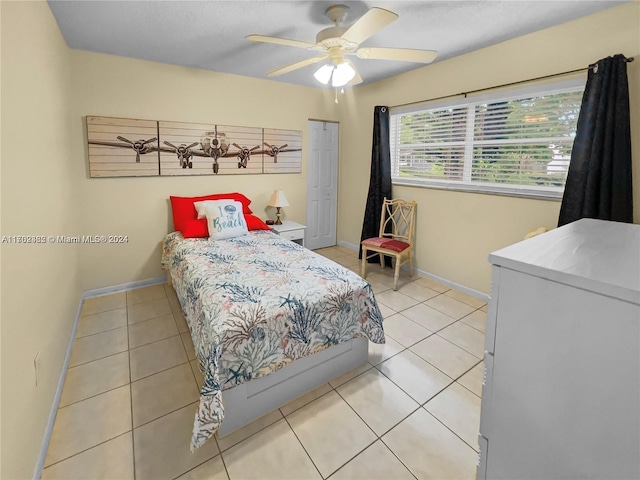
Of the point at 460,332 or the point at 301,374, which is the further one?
the point at 460,332

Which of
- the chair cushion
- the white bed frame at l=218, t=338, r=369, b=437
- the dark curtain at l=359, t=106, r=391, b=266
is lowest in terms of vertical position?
the white bed frame at l=218, t=338, r=369, b=437

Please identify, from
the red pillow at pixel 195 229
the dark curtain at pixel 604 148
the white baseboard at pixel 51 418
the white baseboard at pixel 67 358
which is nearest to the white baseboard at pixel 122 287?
the white baseboard at pixel 67 358

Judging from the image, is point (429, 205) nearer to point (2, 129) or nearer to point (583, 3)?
point (583, 3)

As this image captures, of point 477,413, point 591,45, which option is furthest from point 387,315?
point 591,45

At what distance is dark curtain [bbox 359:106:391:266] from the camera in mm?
4008

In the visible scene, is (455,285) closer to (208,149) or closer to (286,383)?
(286,383)

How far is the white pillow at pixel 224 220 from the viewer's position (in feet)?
10.4

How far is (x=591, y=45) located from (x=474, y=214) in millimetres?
1549

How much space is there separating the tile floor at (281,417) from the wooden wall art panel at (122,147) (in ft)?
4.97

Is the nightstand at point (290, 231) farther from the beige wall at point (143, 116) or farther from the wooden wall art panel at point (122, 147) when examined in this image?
the wooden wall art panel at point (122, 147)

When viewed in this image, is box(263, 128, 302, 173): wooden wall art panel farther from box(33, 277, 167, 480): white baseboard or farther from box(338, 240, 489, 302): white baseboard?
box(338, 240, 489, 302): white baseboard

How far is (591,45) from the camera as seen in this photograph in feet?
7.72

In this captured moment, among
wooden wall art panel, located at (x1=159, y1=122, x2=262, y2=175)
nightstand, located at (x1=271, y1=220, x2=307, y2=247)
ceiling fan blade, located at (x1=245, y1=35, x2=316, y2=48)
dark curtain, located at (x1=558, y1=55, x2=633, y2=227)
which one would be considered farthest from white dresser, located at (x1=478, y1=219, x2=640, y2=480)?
wooden wall art panel, located at (x1=159, y1=122, x2=262, y2=175)

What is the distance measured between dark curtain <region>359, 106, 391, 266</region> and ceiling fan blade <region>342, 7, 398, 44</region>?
6.72ft
